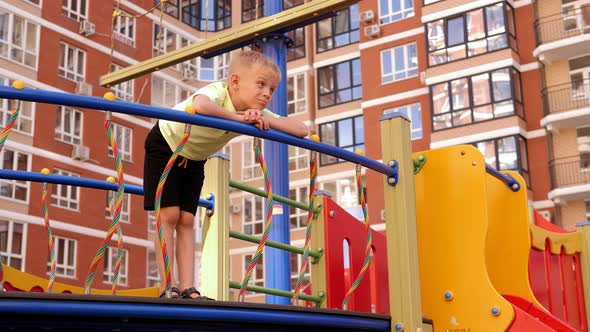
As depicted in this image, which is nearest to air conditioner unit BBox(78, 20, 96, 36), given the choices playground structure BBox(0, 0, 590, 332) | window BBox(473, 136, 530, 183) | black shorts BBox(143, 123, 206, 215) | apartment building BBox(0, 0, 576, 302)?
apartment building BBox(0, 0, 576, 302)

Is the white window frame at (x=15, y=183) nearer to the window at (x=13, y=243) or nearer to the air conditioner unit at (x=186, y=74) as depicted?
the window at (x=13, y=243)

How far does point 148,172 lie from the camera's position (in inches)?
159

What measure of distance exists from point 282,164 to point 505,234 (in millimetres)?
2655

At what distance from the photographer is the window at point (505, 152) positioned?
995 inches

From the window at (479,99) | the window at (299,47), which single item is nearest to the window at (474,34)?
the window at (479,99)

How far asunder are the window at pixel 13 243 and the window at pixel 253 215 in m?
9.37

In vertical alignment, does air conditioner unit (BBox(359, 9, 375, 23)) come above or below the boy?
above

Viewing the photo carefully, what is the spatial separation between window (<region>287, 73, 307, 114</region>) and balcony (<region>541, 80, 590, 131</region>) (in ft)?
29.6

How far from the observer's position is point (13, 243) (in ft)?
79.4

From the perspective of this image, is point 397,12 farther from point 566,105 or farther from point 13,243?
point 13,243

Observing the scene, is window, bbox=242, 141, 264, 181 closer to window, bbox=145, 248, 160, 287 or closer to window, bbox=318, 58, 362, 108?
window, bbox=318, 58, 362, 108

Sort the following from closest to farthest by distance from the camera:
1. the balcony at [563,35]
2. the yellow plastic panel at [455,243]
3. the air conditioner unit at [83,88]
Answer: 1. the yellow plastic panel at [455,243]
2. the balcony at [563,35]
3. the air conditioner unit at [83,88]

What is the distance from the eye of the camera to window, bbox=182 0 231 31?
32.9m

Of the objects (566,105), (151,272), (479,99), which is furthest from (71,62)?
(566,105)
